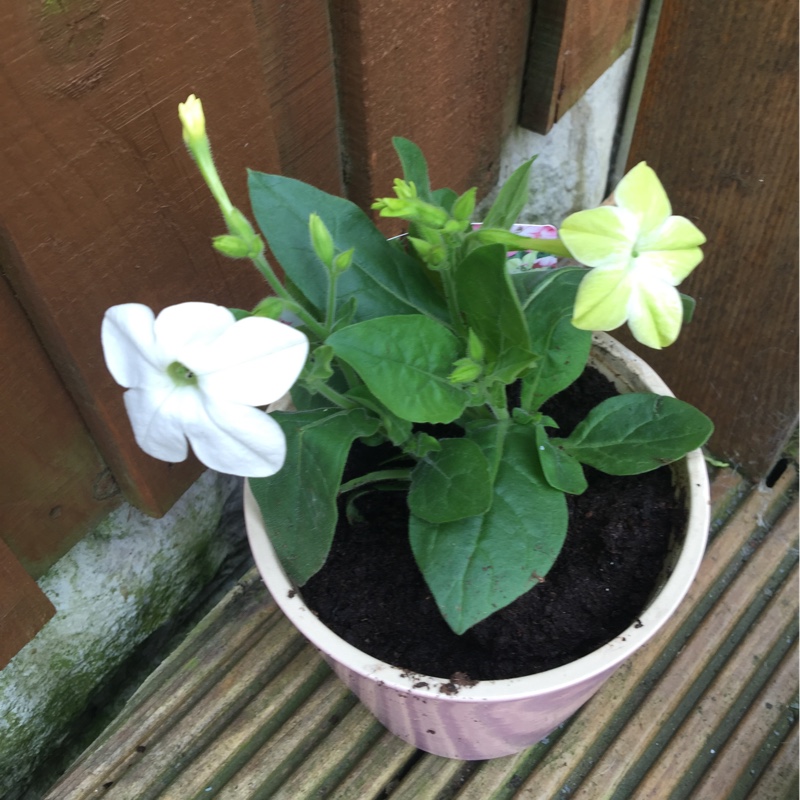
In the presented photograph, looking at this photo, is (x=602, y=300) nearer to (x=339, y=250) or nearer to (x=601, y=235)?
(x=601, y=235)

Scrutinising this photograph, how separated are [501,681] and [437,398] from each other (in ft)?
0.78

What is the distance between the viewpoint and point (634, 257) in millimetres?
479

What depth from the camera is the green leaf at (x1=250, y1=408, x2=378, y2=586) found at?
0.59 meters

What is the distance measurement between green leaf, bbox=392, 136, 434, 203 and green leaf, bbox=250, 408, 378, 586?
19 centimetres

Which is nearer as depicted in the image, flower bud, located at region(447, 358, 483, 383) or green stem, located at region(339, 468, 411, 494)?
flower bud, located at region(447, 358, 483, 383)

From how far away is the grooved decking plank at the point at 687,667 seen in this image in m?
0.82

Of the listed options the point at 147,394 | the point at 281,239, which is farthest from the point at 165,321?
the point at 281,239

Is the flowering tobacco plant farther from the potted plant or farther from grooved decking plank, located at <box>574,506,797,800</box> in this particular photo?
grooved decking plank, located at <box>574,506,797,800</box>

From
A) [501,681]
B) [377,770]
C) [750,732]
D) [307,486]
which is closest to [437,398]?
[307,486]

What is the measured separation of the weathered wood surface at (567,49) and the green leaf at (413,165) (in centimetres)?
39

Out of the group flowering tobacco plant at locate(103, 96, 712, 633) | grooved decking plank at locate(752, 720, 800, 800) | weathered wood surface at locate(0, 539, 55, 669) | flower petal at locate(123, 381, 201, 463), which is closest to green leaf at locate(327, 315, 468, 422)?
flowering tobacco plant at locate(103, 96, 712, 633)

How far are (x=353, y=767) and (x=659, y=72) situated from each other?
2.56 feet

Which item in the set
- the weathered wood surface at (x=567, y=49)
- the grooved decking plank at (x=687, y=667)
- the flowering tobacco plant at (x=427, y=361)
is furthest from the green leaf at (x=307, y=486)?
the weathered wood surface at (x=567, y=49)

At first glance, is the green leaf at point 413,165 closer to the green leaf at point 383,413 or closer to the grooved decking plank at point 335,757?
the green leaf at point 383,413
